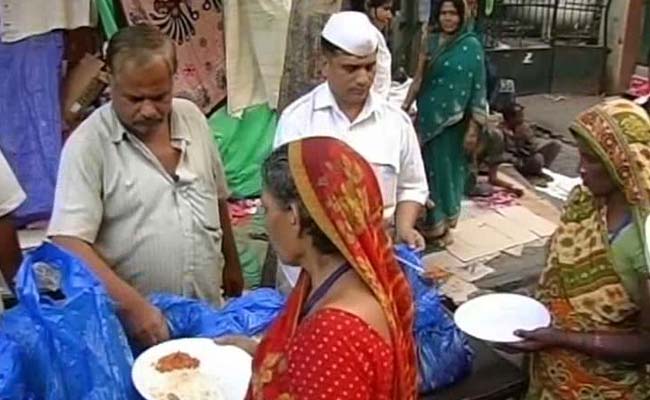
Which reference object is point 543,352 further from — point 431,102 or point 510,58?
point 510,58

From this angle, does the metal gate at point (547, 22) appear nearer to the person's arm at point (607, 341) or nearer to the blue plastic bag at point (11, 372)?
the person's arm at point (607, 341)

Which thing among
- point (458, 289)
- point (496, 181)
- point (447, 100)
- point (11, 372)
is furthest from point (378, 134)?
point (496, 181)

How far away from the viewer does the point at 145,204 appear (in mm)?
2500

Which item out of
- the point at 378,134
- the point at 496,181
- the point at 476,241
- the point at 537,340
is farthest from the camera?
the point at 496,181

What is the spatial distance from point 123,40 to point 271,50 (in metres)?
3.09

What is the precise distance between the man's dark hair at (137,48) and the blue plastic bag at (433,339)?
790 millimetres

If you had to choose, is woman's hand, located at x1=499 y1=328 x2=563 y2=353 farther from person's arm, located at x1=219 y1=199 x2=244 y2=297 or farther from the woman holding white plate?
person's arm, located at x1=219 y1=199 x2=244 y2=297

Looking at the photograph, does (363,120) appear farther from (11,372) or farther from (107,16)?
(107,16)

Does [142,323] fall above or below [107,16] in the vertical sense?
below

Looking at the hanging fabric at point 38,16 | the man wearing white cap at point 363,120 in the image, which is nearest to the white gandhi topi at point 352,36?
the man wearing white cap at point 363,120

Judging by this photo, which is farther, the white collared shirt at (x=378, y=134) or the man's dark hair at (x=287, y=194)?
the white collared shirt at (x=378, y=134)

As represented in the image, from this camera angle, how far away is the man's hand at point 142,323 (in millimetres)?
2289

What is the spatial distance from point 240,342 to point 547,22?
7.90 meters

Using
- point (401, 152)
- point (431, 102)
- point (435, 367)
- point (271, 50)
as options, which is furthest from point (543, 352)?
point (271, 50)
